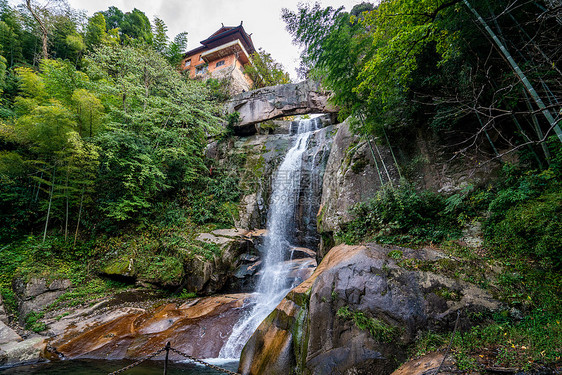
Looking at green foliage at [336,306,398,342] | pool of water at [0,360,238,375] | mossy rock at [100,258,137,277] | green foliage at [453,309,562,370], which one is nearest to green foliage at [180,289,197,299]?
mossy rock at [100,258,137,277]

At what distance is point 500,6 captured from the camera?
4.28 meters

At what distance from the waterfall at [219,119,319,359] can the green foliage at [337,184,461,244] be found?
393cm

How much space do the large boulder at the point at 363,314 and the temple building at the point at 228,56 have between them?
2057 cm

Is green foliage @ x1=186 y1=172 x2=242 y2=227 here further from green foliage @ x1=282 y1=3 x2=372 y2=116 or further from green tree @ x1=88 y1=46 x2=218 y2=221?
green foliage @ x1=282 y1=3 x2=372 y2=116

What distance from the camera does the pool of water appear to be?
4.64 metres

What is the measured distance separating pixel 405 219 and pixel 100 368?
27.0 ft

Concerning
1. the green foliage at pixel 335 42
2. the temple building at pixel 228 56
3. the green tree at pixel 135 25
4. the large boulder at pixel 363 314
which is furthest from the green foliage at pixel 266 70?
the large boulder at pixel 363 314

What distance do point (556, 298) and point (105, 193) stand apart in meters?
14.2

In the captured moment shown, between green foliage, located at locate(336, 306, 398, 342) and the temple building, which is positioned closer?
green foliage, located at locate(336, 306, 398, 342)

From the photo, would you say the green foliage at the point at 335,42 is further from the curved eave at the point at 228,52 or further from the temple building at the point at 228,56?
the curved eave at the point at 228,52

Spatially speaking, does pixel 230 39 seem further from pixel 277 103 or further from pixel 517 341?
pixel 517 341

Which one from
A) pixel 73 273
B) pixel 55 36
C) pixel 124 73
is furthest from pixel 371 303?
pixel 55 36

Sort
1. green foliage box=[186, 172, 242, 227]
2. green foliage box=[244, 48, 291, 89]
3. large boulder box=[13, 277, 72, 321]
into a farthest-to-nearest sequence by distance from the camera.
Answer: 1. green foliage box=[244, 48, 291, 89]
2. green foliage box=[186, 172, 242, 227]
3. large boulder box=[13, 277, 72, 321]

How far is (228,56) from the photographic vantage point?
22.5m
